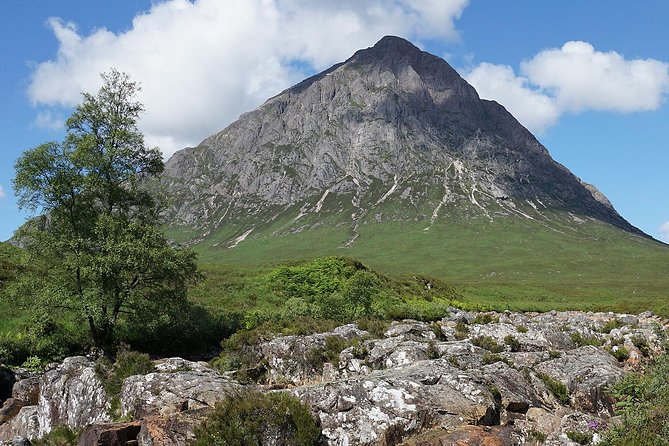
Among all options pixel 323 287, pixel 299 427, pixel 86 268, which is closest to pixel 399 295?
pixel 323 287

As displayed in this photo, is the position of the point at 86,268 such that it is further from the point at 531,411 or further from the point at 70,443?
the point at 531,411

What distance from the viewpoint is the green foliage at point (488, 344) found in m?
26.1

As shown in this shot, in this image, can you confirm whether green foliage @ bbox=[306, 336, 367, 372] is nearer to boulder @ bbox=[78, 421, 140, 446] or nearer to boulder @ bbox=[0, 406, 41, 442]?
boulder @ bbox=[78, 421, 140, 446]

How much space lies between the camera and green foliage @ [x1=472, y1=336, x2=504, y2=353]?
85.6 feet

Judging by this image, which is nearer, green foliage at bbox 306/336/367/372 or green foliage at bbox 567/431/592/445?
green foliage at bbox 567/431/592/445

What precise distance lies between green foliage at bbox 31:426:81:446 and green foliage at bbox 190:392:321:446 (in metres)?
7.30

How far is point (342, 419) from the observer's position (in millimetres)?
14820

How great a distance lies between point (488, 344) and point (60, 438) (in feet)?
68.8

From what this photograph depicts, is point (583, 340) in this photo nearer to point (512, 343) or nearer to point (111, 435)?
point (512, 343)

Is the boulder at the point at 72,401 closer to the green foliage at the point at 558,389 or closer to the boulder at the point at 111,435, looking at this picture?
the boulder at the point at 111,435

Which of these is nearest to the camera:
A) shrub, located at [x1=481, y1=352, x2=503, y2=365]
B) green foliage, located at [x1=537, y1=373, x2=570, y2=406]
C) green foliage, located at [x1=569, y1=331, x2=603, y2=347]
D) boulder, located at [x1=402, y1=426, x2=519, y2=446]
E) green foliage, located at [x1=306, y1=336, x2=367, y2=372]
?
boulder, located at [x1=402, y1=426, x2=519, y2=446]

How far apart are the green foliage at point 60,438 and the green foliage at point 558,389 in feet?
59.9

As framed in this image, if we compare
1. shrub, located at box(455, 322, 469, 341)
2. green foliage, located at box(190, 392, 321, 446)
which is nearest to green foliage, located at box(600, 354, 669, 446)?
green foliage, located at box(190, 392, 321, 446)

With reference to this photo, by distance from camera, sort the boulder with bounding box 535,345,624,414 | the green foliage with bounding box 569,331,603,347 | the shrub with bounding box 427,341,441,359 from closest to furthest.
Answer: the boulder with bounding box 535,345,624,414 < the shrub with bounding box 427,341,441,359 < the green foliage with bounding box 569,331,603,347
